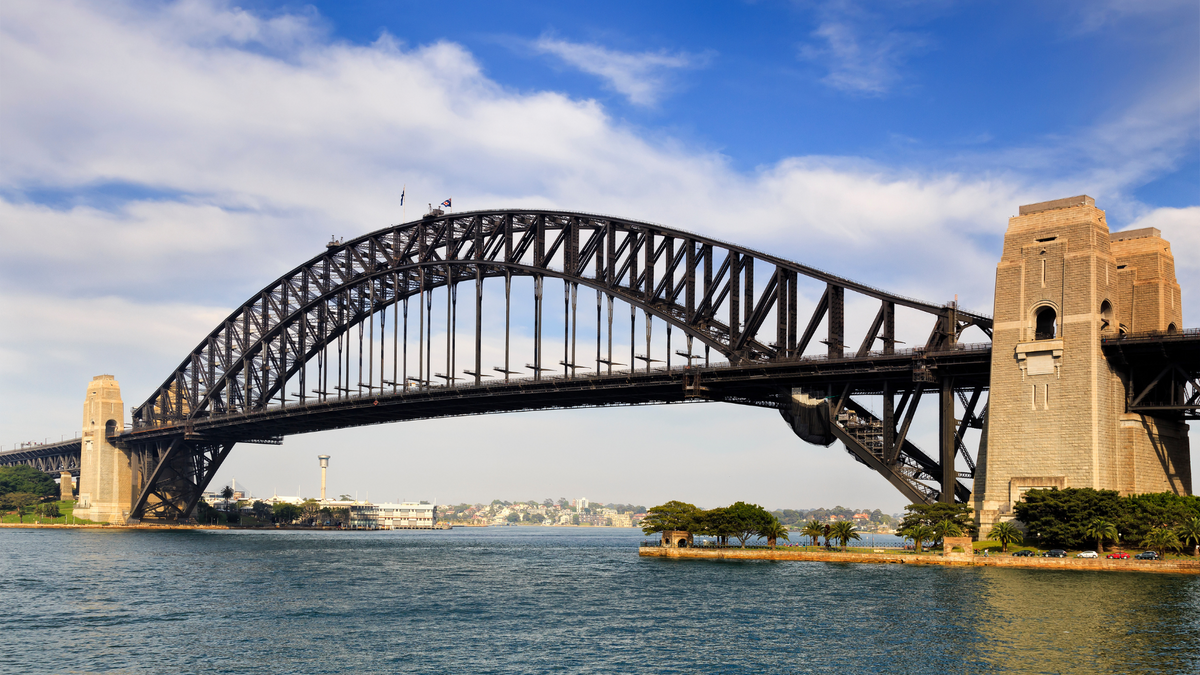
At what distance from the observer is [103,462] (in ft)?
630

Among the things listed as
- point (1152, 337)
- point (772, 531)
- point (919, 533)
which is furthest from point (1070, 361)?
point (772, 531)

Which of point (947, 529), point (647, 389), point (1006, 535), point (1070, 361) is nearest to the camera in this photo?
point (1006, 535)

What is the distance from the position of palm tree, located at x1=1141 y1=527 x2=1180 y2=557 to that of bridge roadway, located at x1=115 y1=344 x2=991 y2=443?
758 inches

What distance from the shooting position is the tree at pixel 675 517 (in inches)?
4488

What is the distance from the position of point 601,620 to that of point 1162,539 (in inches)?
1737

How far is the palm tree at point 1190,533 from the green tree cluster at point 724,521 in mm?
38663

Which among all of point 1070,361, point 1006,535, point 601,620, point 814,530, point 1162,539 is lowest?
point 601,620

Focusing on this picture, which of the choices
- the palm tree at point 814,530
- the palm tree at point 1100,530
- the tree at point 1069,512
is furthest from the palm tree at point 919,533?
the palm tree at point 814,530

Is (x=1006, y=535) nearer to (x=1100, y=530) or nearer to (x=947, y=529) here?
(x=947, y=529)

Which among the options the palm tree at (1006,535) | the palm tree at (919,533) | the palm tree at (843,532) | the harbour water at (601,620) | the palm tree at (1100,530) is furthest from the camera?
the palm tree at (843,532)

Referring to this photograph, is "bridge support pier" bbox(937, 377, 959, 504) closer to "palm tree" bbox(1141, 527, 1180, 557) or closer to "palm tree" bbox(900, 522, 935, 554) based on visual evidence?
"palm tree" bbox(900, 522, 935, 554)

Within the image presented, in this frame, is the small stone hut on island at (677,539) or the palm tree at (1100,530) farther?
the small stone hut on island at (677,539)

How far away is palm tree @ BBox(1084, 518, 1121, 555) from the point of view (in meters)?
78.8

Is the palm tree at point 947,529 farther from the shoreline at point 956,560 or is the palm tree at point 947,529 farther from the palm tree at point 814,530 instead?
the palm tree at point 814,530
